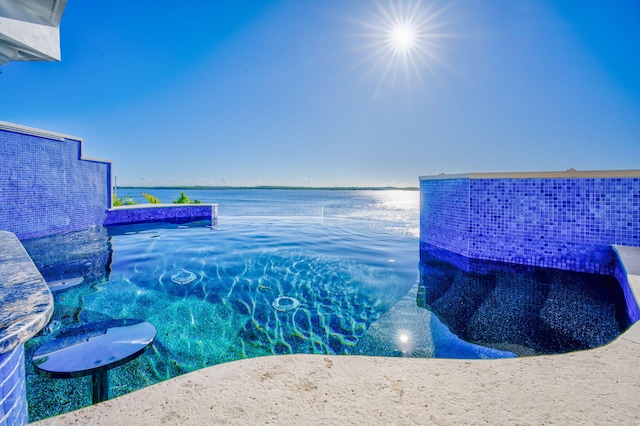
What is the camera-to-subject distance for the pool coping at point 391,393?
1089mm

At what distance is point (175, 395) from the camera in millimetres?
1225

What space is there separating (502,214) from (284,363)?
527 cm

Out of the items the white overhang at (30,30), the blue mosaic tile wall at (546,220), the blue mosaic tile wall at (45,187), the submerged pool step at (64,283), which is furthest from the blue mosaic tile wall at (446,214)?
the blue mosaic tile wall at (45,187)

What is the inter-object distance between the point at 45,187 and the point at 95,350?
25.6 ft

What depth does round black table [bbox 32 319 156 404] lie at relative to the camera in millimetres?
2094

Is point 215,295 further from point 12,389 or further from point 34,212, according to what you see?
point 34,212

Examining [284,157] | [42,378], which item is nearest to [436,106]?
[42,378]

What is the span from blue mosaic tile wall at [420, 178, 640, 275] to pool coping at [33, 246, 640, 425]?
4.05 meters

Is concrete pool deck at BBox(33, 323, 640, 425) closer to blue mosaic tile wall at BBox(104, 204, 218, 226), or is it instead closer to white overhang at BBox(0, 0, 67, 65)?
white overhang at BBox(0, 0, 67, 65)

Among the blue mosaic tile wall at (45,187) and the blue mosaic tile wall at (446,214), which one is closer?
the blue mosaic tile wall at (446,214)

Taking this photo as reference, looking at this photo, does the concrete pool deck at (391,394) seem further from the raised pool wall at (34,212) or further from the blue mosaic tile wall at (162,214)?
the blue mosaic tile wall at (162,214)

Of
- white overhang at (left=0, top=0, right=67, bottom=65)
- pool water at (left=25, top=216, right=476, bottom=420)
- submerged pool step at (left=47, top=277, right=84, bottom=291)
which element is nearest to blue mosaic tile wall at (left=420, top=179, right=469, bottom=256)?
pool water at (left=25, top=216, right=476, bottom=420)

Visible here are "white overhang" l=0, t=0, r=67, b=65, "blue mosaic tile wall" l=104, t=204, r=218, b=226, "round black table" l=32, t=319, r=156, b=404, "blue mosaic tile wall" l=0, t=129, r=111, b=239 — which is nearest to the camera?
"round black table" l=32, t=319, r=156, b=404

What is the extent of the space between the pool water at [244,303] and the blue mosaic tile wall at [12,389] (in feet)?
2.68
